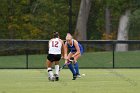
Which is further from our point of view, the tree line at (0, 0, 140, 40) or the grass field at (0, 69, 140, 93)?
the tree line at (0, 0, 140, 40)

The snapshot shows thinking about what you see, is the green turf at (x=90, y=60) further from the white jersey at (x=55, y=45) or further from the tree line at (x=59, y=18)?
the tree line at (x=59, y=18)

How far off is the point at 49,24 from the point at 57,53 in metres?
27.0

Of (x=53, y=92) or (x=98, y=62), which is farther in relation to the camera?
(x=98, y=62)

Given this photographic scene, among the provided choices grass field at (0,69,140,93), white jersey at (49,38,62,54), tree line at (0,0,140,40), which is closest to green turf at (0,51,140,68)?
grass field at (0,69,140,93)

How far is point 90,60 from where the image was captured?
3219cm

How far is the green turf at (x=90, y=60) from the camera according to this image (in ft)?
103

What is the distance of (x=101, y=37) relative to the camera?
171 ft

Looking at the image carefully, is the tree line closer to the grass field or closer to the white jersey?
the grass field

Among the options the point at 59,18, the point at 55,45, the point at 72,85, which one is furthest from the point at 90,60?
the point at 59,18

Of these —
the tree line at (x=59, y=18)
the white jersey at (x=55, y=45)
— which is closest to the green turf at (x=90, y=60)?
the white jersey at (x=55, y=45)

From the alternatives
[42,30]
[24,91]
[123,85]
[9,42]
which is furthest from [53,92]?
[42,30]

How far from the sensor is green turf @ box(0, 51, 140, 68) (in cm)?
3136

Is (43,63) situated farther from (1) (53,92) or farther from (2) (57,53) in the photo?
(1) (53,92)

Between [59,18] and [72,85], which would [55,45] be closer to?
[72,85]
